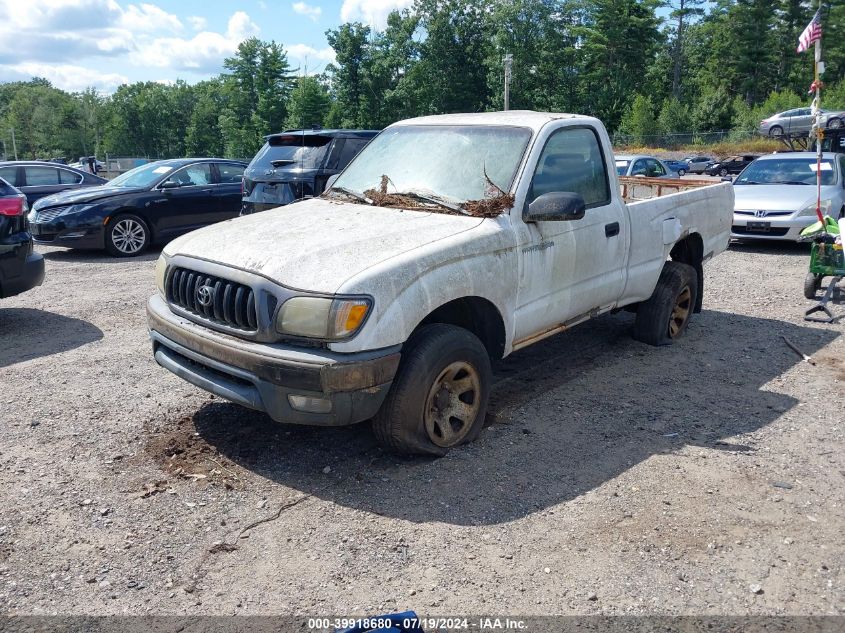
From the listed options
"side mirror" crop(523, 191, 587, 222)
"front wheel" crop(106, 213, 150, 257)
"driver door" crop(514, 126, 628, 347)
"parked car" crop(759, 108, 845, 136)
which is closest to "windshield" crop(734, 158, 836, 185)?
"driver door" crop(514, 126, 628, 347)

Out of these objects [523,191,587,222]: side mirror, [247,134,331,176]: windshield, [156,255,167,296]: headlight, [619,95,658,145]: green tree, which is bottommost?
[156,255,167,296]: headlight

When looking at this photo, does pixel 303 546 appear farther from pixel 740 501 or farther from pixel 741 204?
pixel 741 204

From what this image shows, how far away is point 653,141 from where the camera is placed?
58.9 meters

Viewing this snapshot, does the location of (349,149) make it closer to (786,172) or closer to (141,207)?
(141,207)

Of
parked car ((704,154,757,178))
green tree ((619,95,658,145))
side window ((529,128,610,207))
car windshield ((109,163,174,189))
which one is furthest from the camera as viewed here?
green tree ((619,95,658,145))

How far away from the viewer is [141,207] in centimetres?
1202

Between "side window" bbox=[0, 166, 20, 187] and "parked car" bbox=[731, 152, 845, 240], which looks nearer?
"parked car" bbox=[731, 152, 845, 240]

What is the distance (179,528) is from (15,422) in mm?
2049

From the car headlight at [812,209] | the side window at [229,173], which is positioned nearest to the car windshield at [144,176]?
the side window at [229,173]

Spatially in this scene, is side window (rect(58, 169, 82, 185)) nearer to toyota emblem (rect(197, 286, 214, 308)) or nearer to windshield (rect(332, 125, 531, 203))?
windshield (rect(332, 125, 531, 203))

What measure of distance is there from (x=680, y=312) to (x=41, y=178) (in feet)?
41.3

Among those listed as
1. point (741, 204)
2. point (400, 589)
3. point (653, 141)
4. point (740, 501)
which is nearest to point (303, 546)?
point (400, 589)

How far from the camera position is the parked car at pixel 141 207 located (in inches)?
454

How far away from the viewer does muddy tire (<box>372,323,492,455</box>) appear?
3.98 metres
